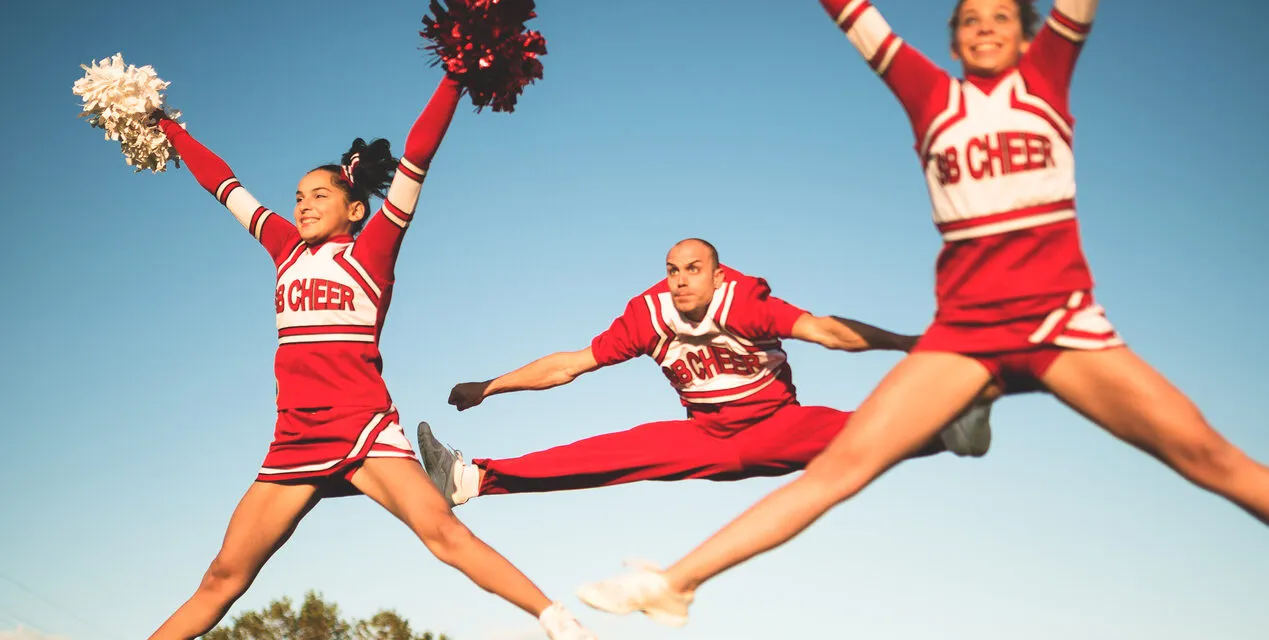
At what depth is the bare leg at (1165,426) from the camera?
3.92m

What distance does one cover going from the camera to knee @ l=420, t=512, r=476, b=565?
5.55 meters

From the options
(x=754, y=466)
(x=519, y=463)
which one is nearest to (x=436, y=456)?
(x=519, y=463)

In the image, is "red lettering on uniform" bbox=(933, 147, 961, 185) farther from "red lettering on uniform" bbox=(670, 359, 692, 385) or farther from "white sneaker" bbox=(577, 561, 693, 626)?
"red lettering on uniform" bbox=(670, 359, 692, 385)

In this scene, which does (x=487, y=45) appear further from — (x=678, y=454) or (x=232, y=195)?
(x=678, y=454)

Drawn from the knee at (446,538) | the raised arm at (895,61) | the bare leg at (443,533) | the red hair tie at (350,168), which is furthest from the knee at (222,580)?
the raised arm at (895,61)

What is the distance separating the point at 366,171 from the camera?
261 inches

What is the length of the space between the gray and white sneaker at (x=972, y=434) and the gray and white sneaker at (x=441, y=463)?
2.88 metres

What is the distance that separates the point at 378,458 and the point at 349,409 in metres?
0.29

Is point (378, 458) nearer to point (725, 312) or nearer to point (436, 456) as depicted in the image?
point (436, 456)

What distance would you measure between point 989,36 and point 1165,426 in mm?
1587

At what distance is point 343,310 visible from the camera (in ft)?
19.7

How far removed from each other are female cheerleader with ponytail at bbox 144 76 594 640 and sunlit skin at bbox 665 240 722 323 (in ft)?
5.08

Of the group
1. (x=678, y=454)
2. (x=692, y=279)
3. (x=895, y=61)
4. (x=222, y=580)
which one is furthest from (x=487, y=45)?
(x=222, y=580)

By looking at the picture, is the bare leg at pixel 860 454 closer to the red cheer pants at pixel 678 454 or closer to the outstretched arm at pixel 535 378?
the red cheer pants at pixel 678 454
